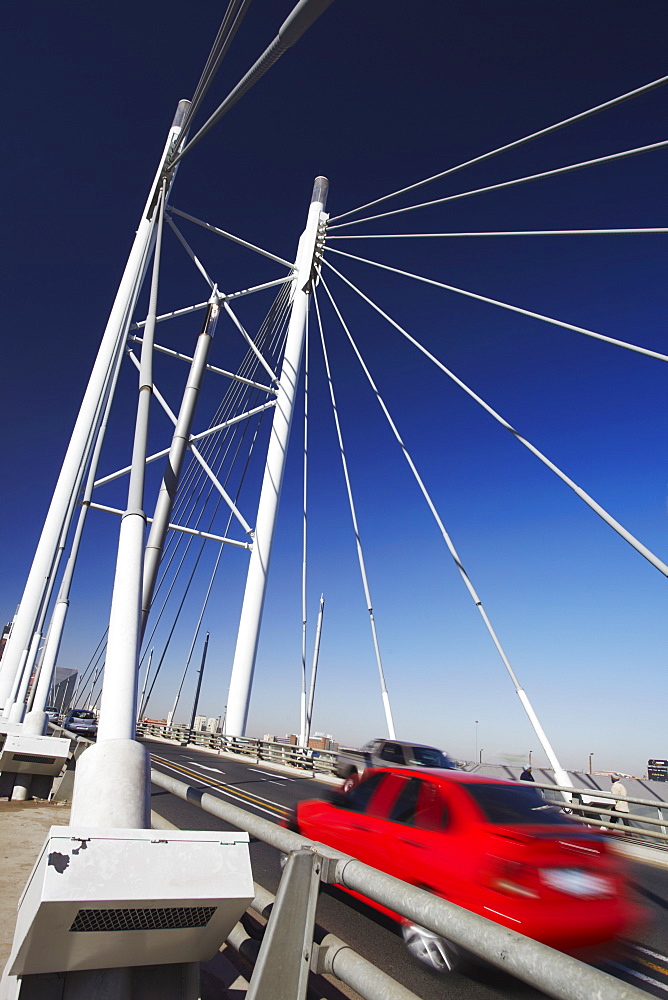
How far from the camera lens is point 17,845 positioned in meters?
6.54

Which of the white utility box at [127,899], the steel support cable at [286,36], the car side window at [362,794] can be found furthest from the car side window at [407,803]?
the steel support cable at [286,36]

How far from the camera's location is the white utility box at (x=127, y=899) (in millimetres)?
2344

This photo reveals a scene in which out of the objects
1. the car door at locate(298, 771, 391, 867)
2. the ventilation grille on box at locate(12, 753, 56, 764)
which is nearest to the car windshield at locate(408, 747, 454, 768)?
the car door at locate(298, 771, 391, 867)

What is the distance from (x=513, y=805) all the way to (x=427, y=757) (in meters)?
7.54

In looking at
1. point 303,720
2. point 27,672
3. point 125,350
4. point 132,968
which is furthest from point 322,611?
point 132,968

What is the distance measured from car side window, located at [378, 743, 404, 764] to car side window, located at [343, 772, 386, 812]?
617cm

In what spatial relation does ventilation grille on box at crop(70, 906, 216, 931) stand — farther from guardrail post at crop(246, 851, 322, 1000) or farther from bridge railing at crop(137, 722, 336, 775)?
bridge railing at crop(137, 722, 336, 775)

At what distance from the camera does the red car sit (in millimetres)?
4004

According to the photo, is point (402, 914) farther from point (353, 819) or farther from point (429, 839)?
point (353, 819)

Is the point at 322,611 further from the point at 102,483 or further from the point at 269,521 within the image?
the point at 102,483

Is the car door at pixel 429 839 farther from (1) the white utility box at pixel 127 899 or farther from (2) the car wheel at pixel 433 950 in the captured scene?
(1) the white utility box at pixel 127 899

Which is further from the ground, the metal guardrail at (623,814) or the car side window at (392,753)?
the car side window at (392,753)

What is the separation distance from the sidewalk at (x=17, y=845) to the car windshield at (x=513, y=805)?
3315 mm

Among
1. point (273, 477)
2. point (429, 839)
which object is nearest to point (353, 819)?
point (429, 839)
